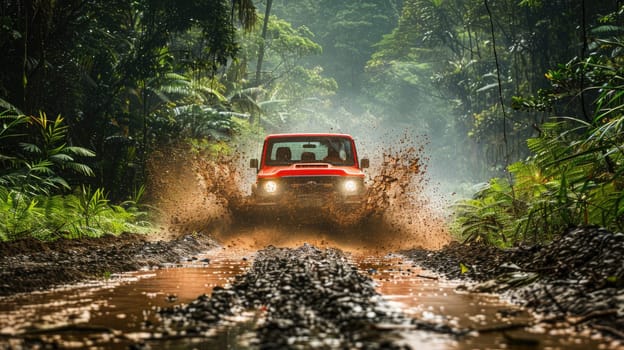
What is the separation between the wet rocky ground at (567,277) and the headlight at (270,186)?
406 centimetres

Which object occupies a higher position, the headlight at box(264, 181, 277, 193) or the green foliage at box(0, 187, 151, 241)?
the headlight at box(264, 181, 277, 193)

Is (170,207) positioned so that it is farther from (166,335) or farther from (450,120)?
(450,120)

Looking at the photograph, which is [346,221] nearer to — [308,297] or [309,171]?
[309,171]

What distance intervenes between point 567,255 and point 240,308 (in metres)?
3.12

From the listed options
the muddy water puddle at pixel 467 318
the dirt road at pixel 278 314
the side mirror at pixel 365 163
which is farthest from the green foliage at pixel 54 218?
the muddy water puddle at pixel 467 318

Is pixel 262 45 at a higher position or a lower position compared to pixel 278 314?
higher

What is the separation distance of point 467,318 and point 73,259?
5253 millimetres

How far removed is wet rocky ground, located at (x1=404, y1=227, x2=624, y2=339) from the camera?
14.9ft

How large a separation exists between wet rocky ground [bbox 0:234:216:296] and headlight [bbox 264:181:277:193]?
4.71 feet

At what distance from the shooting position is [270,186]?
1149 centimetres

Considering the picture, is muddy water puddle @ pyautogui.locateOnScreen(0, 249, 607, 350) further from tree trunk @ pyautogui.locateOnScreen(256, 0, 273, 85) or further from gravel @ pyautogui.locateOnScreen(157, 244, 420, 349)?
tree trunk @ pyautogui.locateOnScreen(256, 0, 273, 85)

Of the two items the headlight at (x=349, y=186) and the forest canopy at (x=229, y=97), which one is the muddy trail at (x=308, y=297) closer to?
the headlight at (x=349, y=186)

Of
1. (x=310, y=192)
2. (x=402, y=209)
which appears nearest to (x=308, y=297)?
(x=310, y=192)

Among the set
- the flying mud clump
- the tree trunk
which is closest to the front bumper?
the flying mud clump
